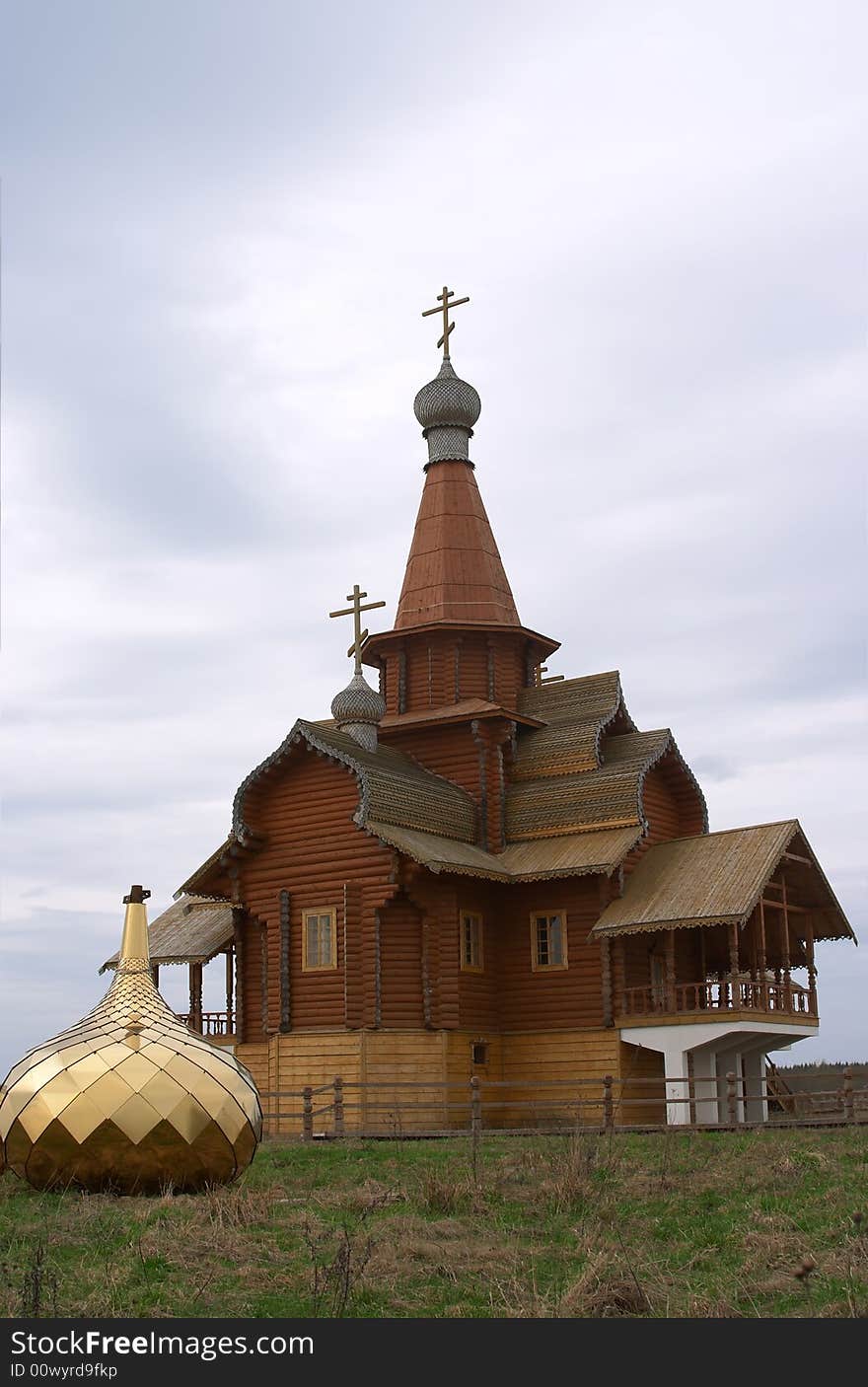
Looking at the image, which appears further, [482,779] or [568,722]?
[568,722]

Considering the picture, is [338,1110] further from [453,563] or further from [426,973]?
[453,563]

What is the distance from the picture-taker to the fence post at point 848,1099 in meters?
20.3

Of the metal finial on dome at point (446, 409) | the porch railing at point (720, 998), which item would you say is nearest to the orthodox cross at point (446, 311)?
the metal finial on dome at point (446, 409)

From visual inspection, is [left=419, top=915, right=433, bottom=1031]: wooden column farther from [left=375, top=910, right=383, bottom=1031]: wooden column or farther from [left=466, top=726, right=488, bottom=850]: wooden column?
[left=466, top=726, right=488, bottom=850]: wooden column

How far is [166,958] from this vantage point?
29.2 m

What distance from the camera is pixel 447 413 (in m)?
31.8

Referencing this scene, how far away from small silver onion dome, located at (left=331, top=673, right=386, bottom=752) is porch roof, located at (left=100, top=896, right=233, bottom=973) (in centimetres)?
400

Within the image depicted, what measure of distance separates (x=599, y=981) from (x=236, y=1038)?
647cm

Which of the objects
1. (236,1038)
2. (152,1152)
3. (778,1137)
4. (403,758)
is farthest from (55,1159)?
(403,758)

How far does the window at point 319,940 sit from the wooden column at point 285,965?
28 cm

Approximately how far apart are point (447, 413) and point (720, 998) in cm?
1373

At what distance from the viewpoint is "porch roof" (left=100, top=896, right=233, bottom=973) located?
29.1 m

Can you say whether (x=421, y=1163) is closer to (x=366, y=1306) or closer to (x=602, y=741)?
(x=366, y=1306)

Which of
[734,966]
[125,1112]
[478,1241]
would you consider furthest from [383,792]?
[478,1241]
